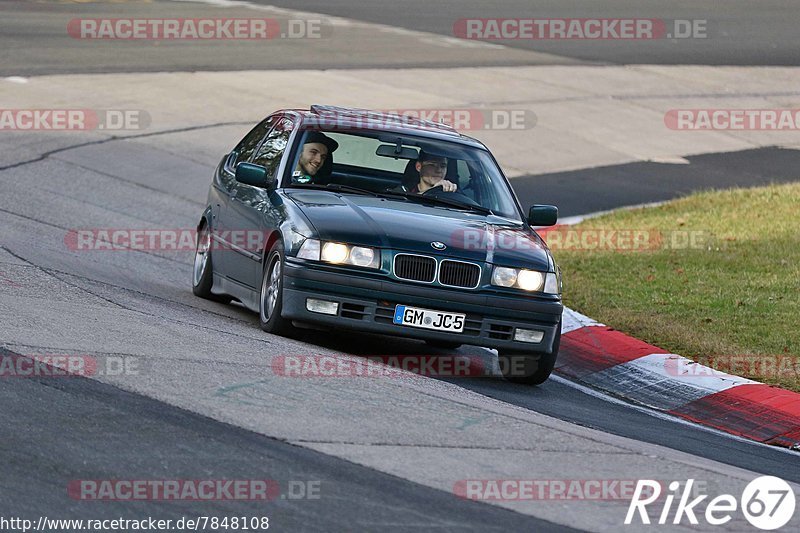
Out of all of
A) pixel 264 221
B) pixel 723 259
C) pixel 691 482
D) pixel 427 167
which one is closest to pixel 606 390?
pixel 427 167

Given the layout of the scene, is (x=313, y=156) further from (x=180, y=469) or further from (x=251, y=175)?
(x=180, y=469)

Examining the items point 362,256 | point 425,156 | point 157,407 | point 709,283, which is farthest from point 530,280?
point 709,283

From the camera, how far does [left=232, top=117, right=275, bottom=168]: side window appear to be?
1149 centimetres

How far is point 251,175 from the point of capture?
10.3 m

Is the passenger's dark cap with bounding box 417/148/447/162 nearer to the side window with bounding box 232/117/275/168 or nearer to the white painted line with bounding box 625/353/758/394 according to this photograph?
the side window with bounding box 232/117/275/168

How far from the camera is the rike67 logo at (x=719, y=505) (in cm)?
631

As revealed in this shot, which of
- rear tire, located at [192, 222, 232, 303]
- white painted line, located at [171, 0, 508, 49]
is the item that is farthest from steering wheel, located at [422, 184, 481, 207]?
white painted line, located at [171, 0, 508, 49]

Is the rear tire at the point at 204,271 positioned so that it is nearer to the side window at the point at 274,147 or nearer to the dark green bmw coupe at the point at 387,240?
the dark green bmw coupe at the point at 387,240

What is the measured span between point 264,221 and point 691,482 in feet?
13.6

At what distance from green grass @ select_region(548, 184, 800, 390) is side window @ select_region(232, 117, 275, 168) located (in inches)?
121

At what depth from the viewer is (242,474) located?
6.20 m

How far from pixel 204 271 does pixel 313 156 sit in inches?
66.3

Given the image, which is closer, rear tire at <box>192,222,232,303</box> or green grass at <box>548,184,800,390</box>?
green grass at <box>548,184,800,390</box>

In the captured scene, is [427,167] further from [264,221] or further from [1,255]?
[1,255]
